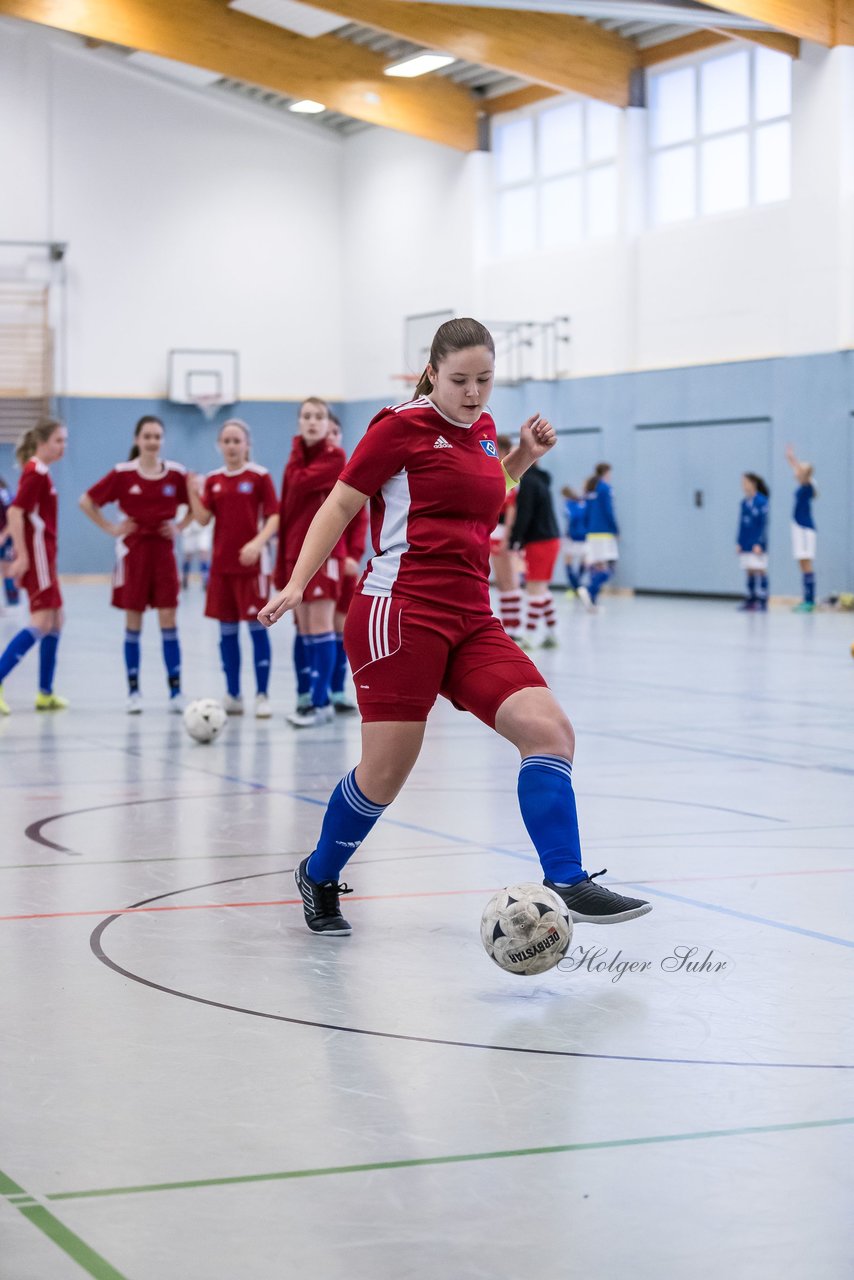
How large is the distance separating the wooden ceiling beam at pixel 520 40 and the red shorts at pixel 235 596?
15401mm

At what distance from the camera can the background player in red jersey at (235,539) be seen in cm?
1045

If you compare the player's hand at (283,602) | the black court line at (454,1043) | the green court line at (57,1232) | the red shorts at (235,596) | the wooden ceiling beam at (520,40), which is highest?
the wooden ceiling beam at (520,40)

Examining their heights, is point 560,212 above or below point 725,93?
below

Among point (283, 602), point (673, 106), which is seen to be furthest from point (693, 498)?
point (283, 602)

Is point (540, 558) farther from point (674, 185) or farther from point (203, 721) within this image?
point (674, 185)

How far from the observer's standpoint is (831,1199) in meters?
2.72

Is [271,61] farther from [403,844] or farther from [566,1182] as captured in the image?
[566,1182]

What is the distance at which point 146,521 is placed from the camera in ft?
34.5

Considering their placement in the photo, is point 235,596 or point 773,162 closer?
point 235,596

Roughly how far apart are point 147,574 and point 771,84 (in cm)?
1732

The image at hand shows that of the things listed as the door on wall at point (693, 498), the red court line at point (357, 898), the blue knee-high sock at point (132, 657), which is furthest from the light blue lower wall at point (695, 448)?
the red court line at point (357, 898)

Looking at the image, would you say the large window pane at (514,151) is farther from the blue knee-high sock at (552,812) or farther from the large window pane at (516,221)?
the blue knee-high sock at (552,812)

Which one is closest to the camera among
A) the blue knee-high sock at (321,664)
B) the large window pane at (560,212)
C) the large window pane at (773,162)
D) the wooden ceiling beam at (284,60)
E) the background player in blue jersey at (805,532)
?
the blue knee-high sock at (321,664)

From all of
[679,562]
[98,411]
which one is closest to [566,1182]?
[679,562]
